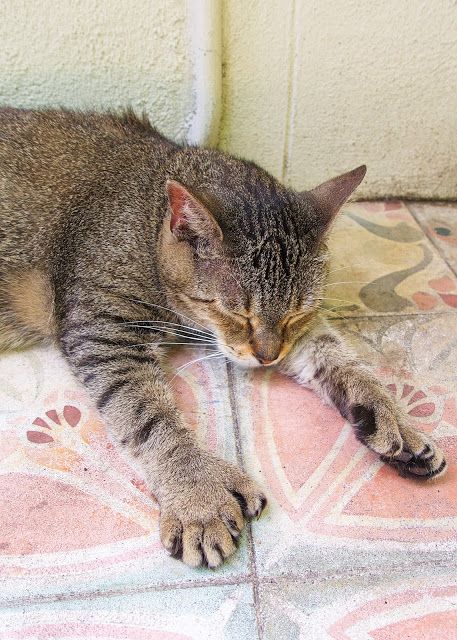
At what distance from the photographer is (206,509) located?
1.39 meters

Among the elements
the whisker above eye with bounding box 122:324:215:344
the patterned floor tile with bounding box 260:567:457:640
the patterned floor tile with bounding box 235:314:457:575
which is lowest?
the patterned floor tile with bounding box 260:567:457:640

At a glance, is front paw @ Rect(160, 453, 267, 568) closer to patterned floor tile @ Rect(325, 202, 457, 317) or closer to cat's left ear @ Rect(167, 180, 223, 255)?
cat's left ear @ Rect(167, 180, 223, 255)

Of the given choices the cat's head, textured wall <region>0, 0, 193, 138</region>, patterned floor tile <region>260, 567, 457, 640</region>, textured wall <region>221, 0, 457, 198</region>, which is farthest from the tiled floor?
textured wall <region>0, 0, 193, 138</region>

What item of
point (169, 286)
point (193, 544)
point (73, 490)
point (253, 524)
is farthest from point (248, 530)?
point (169, 286)

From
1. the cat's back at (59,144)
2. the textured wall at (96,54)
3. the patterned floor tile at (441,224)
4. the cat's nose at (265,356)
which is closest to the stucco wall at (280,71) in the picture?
the textured wall at (96,54)

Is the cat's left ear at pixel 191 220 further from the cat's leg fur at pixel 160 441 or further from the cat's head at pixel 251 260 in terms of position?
the cat's leg fur at pixel 160 441

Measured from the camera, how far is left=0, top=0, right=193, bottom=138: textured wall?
7.15 feet

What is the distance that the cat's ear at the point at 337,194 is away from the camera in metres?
1.68

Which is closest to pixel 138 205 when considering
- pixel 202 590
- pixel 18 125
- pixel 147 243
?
pixel 147 243

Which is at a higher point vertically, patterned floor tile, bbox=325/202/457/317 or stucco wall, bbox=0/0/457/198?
stucco wall, bbox=0/0/457/198

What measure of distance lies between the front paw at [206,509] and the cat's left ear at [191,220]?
57 cm

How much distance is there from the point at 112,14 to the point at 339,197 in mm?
1190

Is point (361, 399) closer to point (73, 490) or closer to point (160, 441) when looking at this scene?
point (160, 441)

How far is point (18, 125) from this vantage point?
2.01 metres
